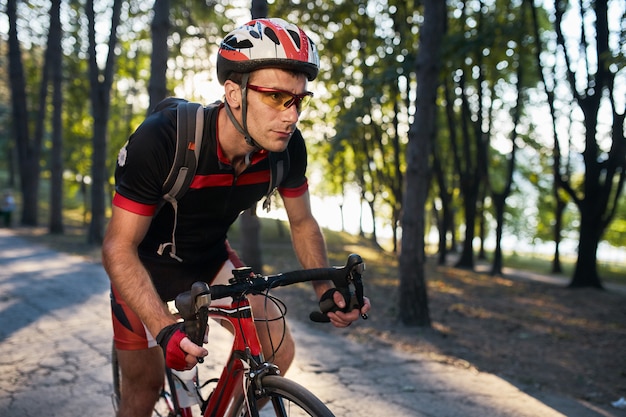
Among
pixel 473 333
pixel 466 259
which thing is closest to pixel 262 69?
pixel 473 333

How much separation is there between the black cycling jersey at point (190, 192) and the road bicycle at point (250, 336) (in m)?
0.47

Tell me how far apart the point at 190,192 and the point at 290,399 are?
1036mm

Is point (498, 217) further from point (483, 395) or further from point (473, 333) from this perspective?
point (483, 395)

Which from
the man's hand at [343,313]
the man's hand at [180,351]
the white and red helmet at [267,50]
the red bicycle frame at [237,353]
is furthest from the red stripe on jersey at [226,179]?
the man's hand at [180,351]

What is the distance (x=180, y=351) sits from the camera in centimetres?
197

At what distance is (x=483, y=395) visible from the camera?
5.15 meters

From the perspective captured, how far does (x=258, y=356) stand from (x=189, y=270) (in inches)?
29.6

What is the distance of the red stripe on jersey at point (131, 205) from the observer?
240cm

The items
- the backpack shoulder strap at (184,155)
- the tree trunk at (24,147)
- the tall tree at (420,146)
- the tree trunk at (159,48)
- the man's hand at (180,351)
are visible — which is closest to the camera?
the man's hand at (180,351)

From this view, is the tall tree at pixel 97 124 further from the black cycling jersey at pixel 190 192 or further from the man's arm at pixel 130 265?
the man's arm at pixel 130 265

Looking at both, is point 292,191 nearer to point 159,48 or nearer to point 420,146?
point 420,146

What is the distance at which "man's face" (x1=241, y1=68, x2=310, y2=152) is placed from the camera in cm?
246

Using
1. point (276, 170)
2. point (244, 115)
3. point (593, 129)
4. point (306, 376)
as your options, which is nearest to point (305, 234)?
point (276, 170)

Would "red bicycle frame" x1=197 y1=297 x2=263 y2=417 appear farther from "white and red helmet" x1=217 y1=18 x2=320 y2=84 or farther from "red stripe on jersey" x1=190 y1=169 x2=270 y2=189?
"white and red helmet" x1=217 y1=18 x2=320 y2=84
